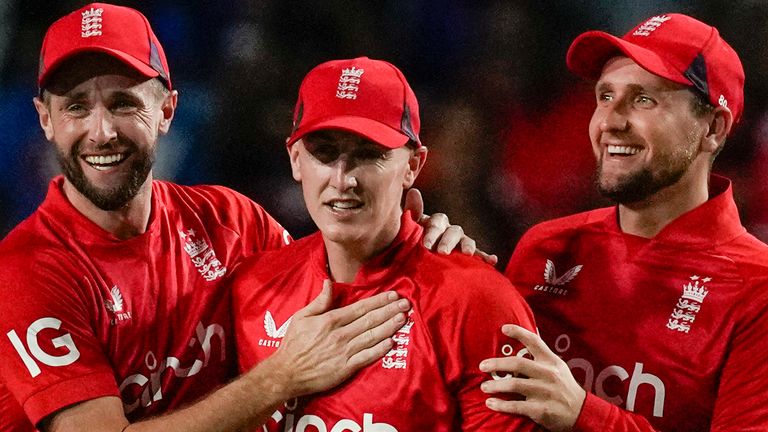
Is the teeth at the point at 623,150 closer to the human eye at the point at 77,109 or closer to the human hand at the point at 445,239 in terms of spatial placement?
the human hand at the point at 445,239

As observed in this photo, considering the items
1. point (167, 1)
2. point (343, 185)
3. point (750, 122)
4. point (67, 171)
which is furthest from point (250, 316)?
point (750, 122)

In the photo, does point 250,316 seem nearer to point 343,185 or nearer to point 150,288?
point 150,288

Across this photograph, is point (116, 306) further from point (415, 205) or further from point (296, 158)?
point (415, 205)

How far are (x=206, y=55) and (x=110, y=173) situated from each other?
2000 millimetres

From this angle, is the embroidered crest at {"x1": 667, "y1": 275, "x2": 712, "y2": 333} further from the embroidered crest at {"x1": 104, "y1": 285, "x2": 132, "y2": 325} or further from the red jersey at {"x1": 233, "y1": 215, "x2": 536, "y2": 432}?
the embroidered crest at {"x1": 104, "y1": 285, "x2": 132, "y2": 325}

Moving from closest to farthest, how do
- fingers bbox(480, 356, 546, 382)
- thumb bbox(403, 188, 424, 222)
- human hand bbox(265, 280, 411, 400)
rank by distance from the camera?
fingers bbox(480, 356, 546, 382), human hand bbox(265, 280, 411, 400), thumb bbox(403, 188, 424, 222)

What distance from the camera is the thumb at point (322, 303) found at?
183 centimetres

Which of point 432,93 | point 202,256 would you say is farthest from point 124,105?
point 432,93

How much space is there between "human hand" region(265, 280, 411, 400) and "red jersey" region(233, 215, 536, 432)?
1.1 inches

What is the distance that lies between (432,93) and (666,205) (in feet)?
6.70

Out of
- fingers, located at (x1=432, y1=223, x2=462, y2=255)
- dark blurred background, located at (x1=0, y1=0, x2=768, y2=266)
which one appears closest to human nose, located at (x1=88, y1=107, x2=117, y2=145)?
fingers, located at (x1=432, y1=223, x2=462, y2=255)

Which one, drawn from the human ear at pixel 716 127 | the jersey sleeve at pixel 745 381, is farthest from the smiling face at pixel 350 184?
the human ear at pixel 716 127

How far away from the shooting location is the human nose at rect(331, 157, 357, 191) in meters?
1.75

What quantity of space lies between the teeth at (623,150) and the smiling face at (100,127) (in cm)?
112
